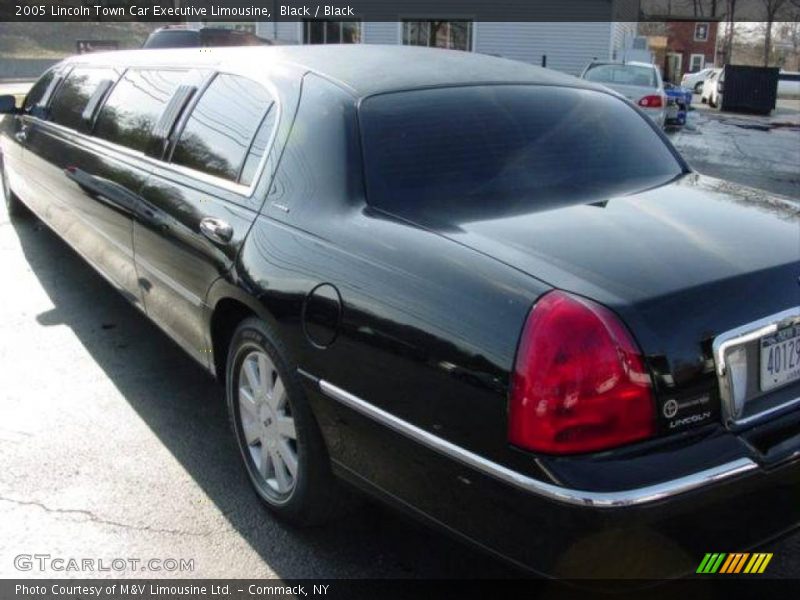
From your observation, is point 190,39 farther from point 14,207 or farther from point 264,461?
point 264,461

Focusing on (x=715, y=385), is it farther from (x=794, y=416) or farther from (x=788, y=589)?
(x=788, y=589)

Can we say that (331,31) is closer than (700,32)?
Yes

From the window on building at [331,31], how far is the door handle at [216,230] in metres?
25.7

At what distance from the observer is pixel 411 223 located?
2.49 metres

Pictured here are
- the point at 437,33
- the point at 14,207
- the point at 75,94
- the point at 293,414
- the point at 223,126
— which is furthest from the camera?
the point at 437,33

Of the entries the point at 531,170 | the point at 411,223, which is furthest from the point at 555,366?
the point at 531,170

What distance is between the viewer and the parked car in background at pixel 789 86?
3578 centimetres

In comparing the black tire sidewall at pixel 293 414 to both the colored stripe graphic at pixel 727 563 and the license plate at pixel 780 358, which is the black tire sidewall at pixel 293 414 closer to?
the colored stripe graphic at pixel 727 563

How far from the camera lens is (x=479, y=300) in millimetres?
2117

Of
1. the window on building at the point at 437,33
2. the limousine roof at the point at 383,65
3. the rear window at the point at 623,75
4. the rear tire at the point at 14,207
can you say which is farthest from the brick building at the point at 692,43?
the limousine roof at the point at 383,65

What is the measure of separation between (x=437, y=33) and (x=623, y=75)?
12.2 metres

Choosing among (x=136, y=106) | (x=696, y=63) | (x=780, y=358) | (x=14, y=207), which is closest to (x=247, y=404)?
(x=780, y=358)

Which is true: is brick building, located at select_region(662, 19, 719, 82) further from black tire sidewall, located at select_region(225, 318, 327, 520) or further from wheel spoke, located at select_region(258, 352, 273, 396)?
wheel spoke, located at select_region(258, 352, 273, 396)

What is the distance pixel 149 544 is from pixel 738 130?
802 inches
